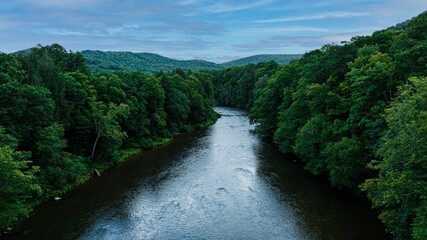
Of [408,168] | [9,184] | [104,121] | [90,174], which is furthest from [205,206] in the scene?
[104,121]

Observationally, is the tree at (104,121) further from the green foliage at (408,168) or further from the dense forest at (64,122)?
the green foliage at (408,168)

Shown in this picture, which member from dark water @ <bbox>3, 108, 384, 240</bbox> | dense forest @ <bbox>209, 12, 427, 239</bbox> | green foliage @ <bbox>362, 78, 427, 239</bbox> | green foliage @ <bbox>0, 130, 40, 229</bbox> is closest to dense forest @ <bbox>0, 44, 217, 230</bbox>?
green foliage @ <bbox>0, 130, 40, 229</bbox>

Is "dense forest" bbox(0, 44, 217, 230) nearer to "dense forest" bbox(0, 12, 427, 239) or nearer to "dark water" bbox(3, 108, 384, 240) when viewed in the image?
"dense forest" bbox(0, 12, 427, 239)

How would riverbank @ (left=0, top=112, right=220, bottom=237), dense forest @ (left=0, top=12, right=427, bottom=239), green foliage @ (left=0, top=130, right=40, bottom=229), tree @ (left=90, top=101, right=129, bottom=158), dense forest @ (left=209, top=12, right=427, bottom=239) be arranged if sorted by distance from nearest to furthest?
dense forest @ (left=209, top=12, right=427, bottom=239) → dense forest @ (left=0, top=12, right=427, bottom=239) → green foliage @ (left=0, top=130, right=40, bottom=229) → riverbank @ (left=0, top=112, right=220, bottom=237) → tree @ (left=90, top=101, right=129, bottom=158)

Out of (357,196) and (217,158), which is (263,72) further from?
(357,196)

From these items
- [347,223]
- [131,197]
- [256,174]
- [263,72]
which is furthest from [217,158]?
[263,72]

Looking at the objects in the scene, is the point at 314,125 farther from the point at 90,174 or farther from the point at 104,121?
the point at 90,174
